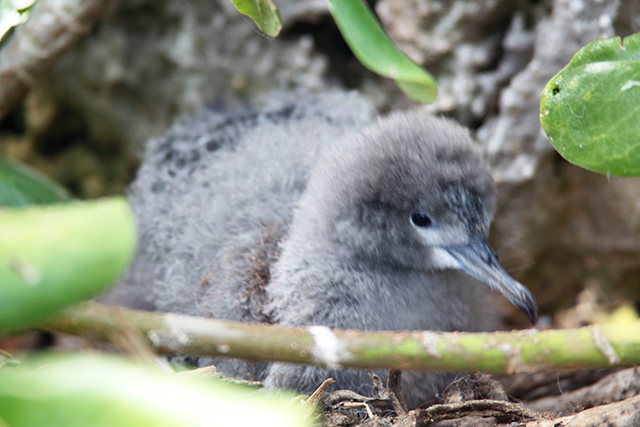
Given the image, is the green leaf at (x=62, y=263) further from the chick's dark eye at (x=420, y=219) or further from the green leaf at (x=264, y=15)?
the chick's dark eye at (x=420, y=219)

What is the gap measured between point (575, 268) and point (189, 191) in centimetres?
152

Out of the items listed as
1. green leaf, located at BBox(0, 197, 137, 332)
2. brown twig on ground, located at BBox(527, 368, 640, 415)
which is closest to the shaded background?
brown twig on ground, located at BBox(527, 368, 640, 415)

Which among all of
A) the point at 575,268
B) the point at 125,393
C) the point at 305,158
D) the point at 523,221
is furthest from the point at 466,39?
the point at 125,393

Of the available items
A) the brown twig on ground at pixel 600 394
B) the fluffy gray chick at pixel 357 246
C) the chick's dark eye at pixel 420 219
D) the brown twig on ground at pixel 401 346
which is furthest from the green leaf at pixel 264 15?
the brown twig on ground at pixel 600 394

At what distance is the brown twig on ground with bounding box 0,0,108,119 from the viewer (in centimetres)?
196

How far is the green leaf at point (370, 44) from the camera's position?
111 cm

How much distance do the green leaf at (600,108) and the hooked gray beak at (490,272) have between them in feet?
1.08

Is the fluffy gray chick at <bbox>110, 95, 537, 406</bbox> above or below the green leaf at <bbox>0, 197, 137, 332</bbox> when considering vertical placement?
below

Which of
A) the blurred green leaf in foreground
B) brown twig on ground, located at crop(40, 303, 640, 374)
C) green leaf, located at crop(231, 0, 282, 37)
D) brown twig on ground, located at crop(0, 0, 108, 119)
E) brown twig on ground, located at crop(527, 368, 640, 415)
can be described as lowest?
brown twig on ground, located at crop(527, 368, 640, 415)

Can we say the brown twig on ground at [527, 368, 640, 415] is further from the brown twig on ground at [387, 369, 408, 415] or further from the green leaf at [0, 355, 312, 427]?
the green leaf at [0, 355, 312, 427]

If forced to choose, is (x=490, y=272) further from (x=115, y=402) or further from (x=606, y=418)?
(x=115, y=402)

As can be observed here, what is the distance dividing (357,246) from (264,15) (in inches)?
22.8

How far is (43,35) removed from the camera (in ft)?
6.48

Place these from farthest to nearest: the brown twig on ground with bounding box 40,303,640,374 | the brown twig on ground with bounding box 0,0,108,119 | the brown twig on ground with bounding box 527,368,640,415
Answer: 1. the brown twig on ground with bounding box 0,0,108,119
2. the brown twig on ground with bounding box 527,368,640,415
3. the brown twig on ground with bounding box 40,303,640,374
